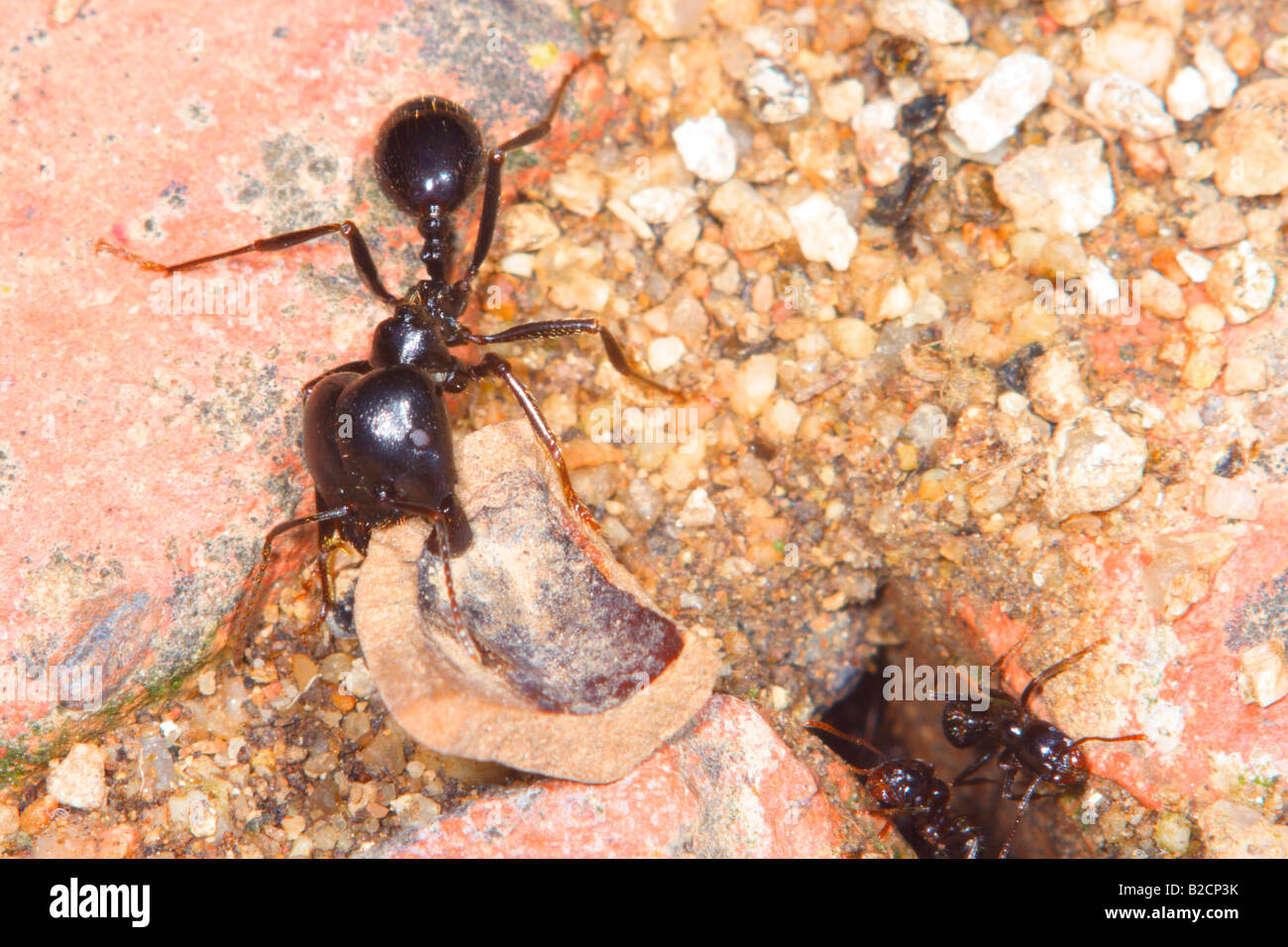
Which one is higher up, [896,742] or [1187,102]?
[1187,102]

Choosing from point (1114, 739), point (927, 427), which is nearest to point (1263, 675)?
point (1114, 739)

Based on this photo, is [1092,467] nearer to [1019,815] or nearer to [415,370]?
[1019,815]

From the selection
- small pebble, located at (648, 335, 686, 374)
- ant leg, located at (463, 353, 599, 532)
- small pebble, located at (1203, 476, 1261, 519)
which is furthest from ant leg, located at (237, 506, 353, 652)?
small pebble, located at (1203, 476, 1261, 519)

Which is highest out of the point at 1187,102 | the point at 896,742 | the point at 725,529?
the point at 1187,102

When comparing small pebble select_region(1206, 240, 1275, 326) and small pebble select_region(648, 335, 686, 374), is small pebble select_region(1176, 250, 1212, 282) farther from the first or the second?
small pebble select_region(648, 335, 686, 374)

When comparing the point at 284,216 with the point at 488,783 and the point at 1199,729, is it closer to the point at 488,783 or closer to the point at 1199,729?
the point at 488,783

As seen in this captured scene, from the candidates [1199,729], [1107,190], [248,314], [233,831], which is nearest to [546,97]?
[248,314]

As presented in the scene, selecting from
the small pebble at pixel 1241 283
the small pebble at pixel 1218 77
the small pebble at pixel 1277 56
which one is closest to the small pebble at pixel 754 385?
the small pebble at pixel 1241 283
